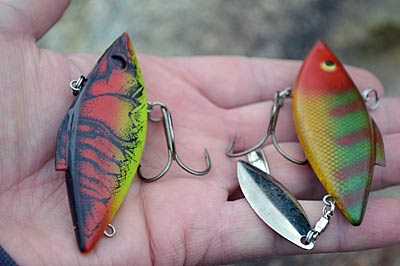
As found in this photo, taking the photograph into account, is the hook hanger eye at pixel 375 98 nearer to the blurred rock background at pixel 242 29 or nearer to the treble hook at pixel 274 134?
the treble hook at pixel 274 134

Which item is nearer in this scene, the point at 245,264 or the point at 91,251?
the point at 91,251

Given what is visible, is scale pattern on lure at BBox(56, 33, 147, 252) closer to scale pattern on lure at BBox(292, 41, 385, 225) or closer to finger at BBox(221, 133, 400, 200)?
finger at BBox(221, 133, 400, 200)

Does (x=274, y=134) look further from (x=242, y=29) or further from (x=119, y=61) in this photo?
(x=242, y=29)

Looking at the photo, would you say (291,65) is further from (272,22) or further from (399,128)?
(272,22)

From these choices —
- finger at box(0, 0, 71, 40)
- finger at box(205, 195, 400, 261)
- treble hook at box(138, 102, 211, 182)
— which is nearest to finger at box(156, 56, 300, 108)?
treble hook at box(138, 102, 211, 182)

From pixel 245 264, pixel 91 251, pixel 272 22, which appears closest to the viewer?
pixel 91 251

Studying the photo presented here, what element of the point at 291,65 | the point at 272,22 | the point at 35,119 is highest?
the point at 35,119

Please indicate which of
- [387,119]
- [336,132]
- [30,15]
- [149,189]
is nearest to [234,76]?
[336,132]

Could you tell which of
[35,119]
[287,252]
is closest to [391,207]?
[287,252]
